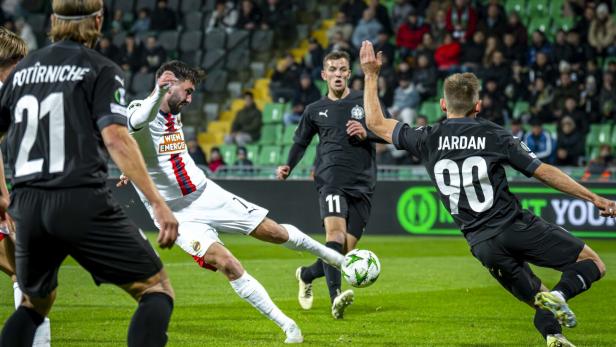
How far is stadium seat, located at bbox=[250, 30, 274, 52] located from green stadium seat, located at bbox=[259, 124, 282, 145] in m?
3.46

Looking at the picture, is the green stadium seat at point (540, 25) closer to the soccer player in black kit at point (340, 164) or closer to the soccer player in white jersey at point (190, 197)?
the soccer player in black kit at point (340, 164)

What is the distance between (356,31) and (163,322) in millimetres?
18841

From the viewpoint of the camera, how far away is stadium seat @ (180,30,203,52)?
25594mm

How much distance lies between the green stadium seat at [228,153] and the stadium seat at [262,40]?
167 inches

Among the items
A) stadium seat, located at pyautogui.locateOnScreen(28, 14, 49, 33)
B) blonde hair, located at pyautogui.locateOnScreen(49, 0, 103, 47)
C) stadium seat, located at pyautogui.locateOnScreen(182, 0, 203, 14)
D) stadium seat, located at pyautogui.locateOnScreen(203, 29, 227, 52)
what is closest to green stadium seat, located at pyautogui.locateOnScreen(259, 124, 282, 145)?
stadium seat, located at pyautogui.locateOnScreen(203, 29, 227, 52)

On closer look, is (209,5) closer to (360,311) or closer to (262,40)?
(262,40)

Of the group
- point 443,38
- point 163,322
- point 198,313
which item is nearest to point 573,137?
point 443,38

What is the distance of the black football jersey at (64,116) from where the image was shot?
5.09 metres

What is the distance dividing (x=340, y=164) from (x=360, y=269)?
1994 millimetres

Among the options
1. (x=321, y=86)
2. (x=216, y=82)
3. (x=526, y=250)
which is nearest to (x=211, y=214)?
(x=526, y=250)

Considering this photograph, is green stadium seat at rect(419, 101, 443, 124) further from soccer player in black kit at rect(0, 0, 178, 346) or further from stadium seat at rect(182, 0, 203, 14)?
soccer player in black kit at rect(0, 0, 178, 346)

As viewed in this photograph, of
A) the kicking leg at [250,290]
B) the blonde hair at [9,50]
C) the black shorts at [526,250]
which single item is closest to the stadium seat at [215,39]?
the kicking leg at [250,290]

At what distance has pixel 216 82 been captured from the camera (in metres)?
25.1

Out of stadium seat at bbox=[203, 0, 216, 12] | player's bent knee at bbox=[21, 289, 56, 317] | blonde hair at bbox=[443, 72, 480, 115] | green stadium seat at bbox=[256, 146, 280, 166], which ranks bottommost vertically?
green stadium seat at bbox=[256, 146, 280, 166]
